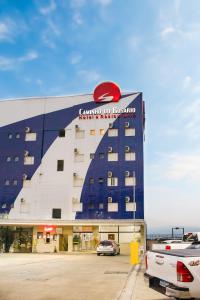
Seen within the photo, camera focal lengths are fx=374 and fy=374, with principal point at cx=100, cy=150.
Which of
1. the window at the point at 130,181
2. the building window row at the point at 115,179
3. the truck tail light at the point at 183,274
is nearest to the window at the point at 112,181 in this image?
the building window row at the point at 115,179

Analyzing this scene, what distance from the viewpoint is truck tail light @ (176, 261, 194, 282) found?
7.26 metres

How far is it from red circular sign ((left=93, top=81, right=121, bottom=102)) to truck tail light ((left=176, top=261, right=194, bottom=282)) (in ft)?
144

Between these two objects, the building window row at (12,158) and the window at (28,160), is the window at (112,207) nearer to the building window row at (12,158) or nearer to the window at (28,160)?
the window at (28,160)

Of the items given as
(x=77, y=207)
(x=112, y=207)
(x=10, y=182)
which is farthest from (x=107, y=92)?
(x=10, y=182)

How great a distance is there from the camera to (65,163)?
49312 mm

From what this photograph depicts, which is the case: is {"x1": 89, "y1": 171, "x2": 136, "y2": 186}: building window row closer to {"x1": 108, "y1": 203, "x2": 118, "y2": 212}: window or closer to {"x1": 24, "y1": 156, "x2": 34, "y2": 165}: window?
{"x1": 108, "y1": 203, "x2": 118, "y2": 212}: window

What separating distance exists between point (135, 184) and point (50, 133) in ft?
44.8

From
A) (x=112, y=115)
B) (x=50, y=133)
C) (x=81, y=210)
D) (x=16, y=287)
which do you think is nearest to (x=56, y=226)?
(x=81, y=210)

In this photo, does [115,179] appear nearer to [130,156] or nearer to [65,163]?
[130,156]

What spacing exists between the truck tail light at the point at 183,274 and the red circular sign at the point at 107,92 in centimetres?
4383

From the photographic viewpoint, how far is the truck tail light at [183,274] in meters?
7.26

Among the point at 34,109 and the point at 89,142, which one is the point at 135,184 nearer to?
the point at 89,142

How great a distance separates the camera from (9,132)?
172 feet

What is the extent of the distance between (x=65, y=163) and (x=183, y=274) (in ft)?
139
